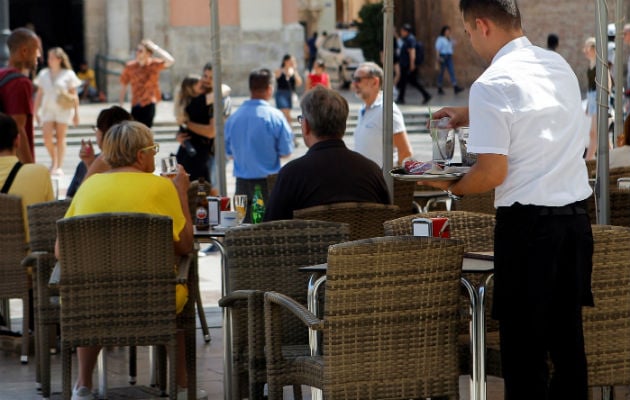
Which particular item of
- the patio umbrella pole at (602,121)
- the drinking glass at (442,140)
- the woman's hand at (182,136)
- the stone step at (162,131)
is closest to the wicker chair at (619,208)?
the patio umbrella pole at (602,121)

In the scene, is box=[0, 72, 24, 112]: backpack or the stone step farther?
the stone step

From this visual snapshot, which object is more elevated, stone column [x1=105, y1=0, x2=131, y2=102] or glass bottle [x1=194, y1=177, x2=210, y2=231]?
stone column [x1=105, y1=0, x2=131, y2=102]

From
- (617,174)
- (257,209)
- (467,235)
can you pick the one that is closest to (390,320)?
(467,235)

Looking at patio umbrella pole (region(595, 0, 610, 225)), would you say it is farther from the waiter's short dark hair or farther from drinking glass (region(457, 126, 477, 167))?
the waiter's short dark hair

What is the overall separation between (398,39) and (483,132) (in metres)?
28.0

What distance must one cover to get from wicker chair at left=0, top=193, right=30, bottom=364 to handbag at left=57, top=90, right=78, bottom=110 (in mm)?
10920

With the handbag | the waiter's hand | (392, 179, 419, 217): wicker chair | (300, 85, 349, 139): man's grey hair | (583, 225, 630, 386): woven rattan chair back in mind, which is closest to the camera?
(583, 225, 630, 386): woven rattan chair back

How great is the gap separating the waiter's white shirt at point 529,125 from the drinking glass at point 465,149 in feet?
0.65

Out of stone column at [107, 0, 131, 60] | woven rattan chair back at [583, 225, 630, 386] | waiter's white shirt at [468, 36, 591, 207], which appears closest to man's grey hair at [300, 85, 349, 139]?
woven rattan chair back at [583, 225, 630, 386]

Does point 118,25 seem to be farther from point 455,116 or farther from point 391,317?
point 391,317

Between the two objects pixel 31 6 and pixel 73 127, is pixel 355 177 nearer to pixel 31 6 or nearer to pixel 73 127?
pixel 73 127

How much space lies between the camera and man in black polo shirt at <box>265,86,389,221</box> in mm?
6762

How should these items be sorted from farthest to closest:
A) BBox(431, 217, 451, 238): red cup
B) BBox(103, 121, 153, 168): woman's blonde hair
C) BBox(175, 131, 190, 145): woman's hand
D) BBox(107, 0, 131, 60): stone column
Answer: BBox(107, 0, 131, 60): stone column < BBox(175, 131, 190, 145): woman's hand < BBox(103, 121, 153, 168): woman's blonde hair < BBox(431, 217, 451, 238): red cup

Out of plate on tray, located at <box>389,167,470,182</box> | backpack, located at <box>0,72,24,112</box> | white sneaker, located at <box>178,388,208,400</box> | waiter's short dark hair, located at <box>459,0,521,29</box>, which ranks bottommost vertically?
white sneaker, located at <box>178,388,208,400</box>
